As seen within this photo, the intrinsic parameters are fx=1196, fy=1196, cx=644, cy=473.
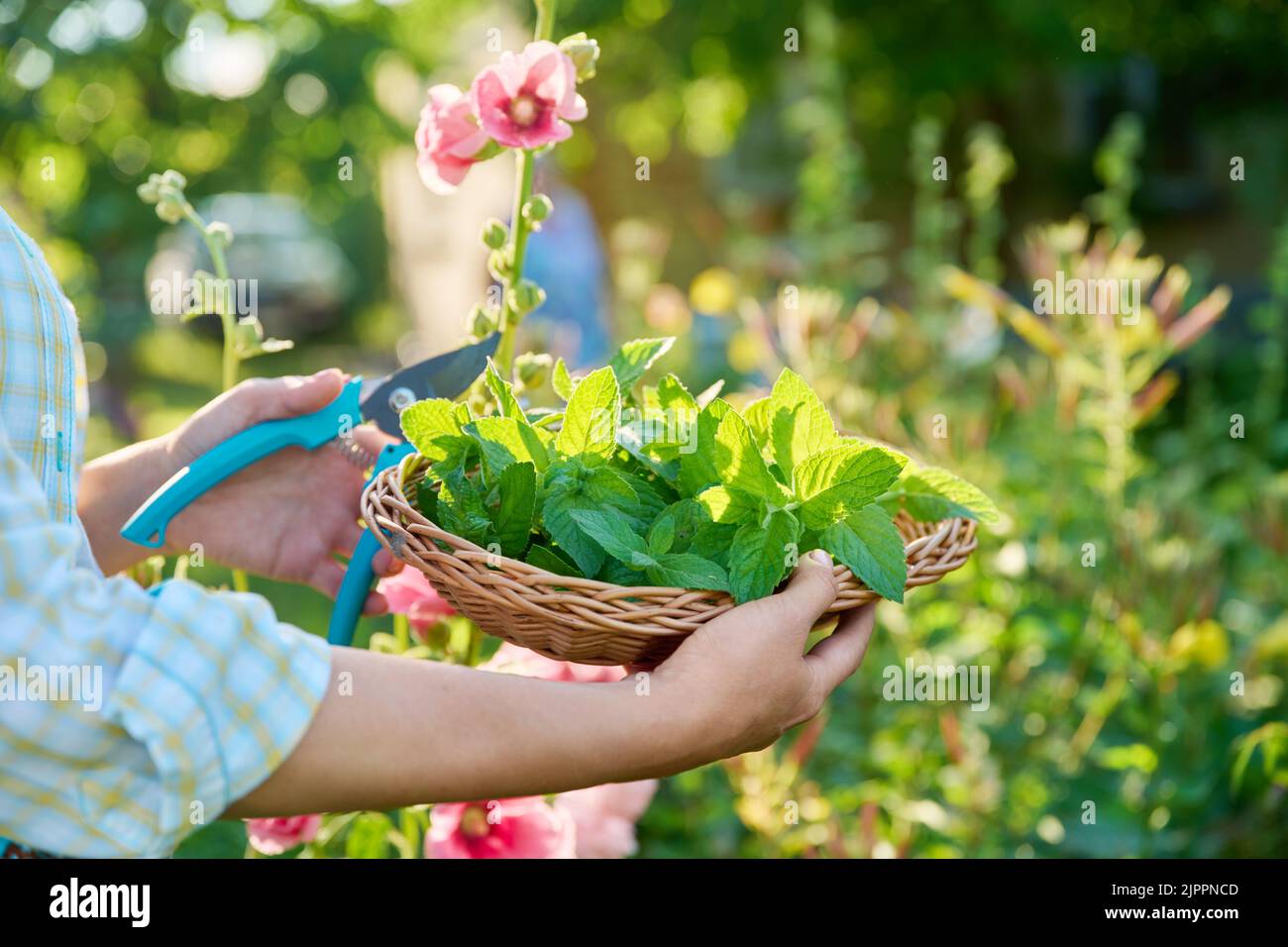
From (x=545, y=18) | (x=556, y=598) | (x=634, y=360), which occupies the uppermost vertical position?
(x=545, y=18)

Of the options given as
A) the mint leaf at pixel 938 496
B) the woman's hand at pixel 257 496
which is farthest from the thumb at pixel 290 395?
the mint leaf at pixel 938 496

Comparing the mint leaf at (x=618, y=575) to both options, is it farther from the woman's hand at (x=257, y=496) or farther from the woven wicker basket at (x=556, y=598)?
the woman's hand at (x=257, y=496)

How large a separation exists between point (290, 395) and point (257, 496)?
0.14 metres

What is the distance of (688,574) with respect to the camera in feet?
3.08

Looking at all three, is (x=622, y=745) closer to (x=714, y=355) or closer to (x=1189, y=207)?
(x=714, y=355)

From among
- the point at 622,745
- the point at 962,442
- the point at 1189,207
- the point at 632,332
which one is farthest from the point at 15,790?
the point at 1189,207

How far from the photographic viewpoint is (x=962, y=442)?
2426mm

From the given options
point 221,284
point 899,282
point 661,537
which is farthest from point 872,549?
point 899,282

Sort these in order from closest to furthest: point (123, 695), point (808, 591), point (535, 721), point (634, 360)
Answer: point (123, 695) < point (535, 721) < point (808, 591) < point (634, 360)

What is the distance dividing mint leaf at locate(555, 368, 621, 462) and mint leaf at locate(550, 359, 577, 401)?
55 millimetres

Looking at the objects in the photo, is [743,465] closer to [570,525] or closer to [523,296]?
[570,525]

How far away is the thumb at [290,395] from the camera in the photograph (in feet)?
3.97

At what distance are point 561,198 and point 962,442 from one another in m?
3.00

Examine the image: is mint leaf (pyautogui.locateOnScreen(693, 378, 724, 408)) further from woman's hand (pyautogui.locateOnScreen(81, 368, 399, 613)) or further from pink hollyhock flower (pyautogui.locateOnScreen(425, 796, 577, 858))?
pink hollyhock flower (pyautogui.locateOnScreen(425, 796, 577, 858))
